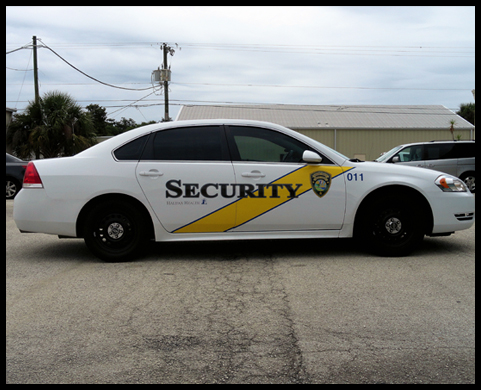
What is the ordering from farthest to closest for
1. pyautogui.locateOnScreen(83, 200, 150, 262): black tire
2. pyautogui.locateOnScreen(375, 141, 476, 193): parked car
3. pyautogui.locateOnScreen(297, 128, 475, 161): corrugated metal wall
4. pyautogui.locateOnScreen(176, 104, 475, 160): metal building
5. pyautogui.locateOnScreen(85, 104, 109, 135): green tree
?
pyautogui.locateOnScreen(85, 104, 109, 135): green tree < pyautogui.locateOnScreen(176, 104, 475, 160): metal building < pyautogui.locateOnScreen(297, 128, 475, 161): corrugated metal wall < pyautogui.locateOnScreen(375, 141, 476, 193): parked car < pyautogui.locateOnScreen(83, 200, 150, 262): black tire

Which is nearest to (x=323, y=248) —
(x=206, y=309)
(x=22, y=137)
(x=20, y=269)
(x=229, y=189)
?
(x=229, y=189)

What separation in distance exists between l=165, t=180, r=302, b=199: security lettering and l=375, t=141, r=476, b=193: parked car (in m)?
9.45

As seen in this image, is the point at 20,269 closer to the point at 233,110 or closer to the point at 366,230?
the point at 366,230

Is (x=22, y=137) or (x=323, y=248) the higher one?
(x=22, y=137)

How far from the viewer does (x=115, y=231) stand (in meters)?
5.58

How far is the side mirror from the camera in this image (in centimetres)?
560

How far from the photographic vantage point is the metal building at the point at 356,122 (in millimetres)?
40025

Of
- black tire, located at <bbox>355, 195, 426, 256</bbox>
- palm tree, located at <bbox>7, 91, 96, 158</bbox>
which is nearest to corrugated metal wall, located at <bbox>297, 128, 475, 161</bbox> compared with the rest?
palm tree, located at <bbox>7, 91, 96, 158</bbox>

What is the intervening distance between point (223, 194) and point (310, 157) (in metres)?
1.05

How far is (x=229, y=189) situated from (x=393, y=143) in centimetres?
3704

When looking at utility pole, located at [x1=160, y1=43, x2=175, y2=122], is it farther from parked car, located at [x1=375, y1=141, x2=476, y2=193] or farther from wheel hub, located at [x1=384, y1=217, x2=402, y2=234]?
wheel hub, located at [x1=384, y1=217, x2=402, y2=234]

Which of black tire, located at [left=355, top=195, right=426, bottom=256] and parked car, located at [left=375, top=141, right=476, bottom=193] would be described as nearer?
black tire, located at [left=355, top=195, right=426, bottom=256]

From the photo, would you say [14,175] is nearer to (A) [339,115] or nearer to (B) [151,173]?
(B) [151,173]

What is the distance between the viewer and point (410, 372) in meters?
2.80
